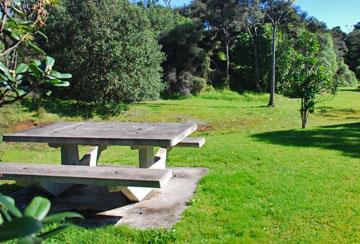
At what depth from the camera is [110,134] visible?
21.4 ft

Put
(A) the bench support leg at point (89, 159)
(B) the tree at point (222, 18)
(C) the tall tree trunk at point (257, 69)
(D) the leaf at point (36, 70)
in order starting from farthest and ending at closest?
(C) the tall tree trunk at point (257, 69) → (B) the tree at point (222, 18) → (A) the bench support leg at point (89, 159) → (D) the leaf at point (36, 70)

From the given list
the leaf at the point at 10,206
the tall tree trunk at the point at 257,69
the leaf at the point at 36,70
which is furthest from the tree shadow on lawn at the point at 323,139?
the tall tree trunk at the point at 257,69

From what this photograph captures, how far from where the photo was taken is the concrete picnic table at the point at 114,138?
605 centimetres

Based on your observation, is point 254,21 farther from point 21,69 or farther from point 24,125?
point 21,69

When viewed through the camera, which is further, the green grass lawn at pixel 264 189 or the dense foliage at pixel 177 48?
the dense foliage at pixel 177 48

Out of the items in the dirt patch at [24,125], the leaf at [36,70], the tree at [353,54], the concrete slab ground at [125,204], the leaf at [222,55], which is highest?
the tree at [353,54]

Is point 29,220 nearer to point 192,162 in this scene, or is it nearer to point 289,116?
point 192,162

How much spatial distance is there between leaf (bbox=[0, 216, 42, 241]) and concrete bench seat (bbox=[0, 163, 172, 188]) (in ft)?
13.5

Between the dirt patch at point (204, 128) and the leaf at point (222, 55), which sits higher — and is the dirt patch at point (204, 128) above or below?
below

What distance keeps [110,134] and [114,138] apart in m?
0.35

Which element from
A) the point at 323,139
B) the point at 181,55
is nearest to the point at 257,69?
the point at 181,55

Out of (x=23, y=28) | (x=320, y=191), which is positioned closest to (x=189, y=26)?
(x=320, y=191)

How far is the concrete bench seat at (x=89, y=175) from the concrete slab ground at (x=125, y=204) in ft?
1.92

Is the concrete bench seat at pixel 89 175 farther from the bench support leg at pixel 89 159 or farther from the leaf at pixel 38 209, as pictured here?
the leaf at pixel 38 209
